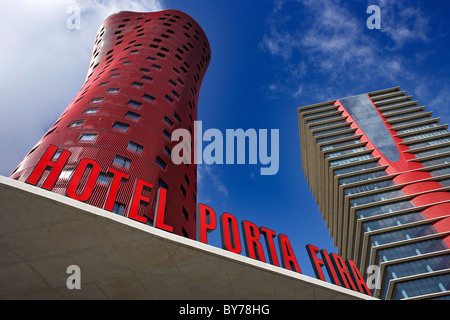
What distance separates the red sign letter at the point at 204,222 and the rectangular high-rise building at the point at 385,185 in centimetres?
5458

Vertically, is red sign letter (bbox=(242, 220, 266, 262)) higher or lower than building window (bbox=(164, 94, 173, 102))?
lower

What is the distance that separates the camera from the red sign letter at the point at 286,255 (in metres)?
19.4

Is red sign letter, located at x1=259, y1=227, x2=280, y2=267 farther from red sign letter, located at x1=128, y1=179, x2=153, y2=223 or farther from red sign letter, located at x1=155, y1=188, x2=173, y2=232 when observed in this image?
red sign letter, located at x1=128, y1=179, x2=153, y2=223

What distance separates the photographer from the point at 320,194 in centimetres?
10556

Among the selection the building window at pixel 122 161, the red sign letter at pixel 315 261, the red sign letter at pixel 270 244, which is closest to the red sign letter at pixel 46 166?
the building window at pixel 122 161

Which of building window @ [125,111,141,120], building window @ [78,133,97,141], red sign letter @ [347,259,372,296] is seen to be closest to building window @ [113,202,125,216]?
building window @ [78,133,97,141]

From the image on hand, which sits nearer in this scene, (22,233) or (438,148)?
(22,233)

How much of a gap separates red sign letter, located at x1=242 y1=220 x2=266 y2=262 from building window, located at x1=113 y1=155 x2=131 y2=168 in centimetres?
1567

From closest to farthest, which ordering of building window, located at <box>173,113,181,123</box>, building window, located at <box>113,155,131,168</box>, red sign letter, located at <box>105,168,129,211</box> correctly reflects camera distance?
1. red sign letter, located at <box>105,168,129,211</box>
2. building window, located at <box>113,155,131,168</box>
3. building window, located at <box>173,113,181,123</box>

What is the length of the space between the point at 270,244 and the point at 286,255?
1.07 meters

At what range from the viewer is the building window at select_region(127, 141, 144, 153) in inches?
1361

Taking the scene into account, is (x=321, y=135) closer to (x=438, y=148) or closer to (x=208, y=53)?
(x=438, y=148)
